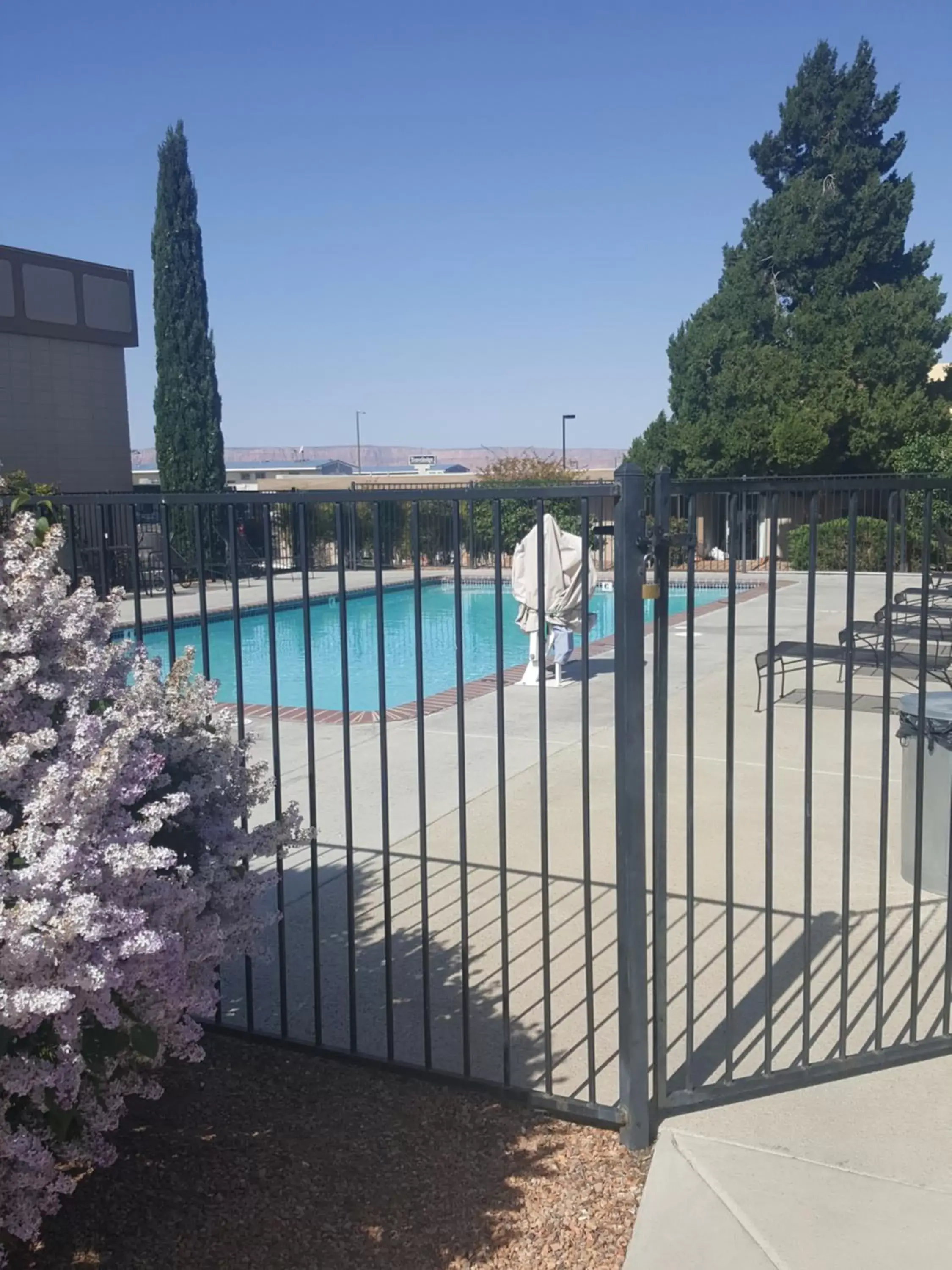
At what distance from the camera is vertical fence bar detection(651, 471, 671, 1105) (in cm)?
283

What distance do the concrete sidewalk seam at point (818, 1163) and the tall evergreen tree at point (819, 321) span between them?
24.6m

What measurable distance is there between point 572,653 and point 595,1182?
33.9ft

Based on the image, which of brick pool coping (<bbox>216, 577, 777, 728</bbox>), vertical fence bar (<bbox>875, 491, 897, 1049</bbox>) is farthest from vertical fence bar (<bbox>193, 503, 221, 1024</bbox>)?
brick pool coping (<bbox>216, 577, 777, 728</bbox>)

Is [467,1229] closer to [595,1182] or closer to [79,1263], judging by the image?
[595,1182]

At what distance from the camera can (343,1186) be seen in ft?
9.21

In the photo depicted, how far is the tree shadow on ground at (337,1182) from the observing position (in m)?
2.56

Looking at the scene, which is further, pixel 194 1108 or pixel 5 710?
pixel 194 1108

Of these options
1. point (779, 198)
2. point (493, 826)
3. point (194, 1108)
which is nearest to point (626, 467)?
point (194, 1108)

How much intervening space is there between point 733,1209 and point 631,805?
982mm

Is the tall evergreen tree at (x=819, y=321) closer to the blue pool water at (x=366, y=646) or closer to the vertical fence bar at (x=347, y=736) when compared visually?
the blue pool water at (x=366, y=646)

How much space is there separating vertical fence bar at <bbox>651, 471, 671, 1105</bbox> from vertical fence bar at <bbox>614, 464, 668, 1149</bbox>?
0.11 feet

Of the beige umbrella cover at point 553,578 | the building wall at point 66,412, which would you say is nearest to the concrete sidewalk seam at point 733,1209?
the beige umbrella cover at point 553,578

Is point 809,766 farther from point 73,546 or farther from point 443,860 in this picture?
point 443,860

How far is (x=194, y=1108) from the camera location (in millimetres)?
3176
